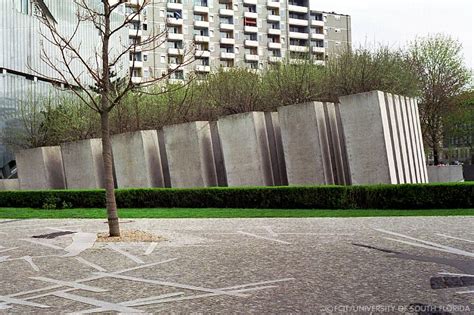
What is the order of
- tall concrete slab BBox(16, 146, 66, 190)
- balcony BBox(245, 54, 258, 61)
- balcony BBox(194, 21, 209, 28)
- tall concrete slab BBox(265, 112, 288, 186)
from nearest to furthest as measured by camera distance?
tall concrete slab BBox(265, 112, 288, 186)
tall concrete slab BBox(16, 146, 66, 190)
balcony BBox(194, 21, 209, 28)
balcony BBox(245, 54, 258, 61)

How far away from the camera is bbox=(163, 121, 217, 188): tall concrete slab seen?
1010 inches

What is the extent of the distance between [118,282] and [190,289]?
46.1 inches

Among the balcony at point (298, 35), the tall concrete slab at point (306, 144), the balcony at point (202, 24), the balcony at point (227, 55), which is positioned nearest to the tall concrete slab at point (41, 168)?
the tall concrete slab at point (306, 144)

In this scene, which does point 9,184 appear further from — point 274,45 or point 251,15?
point 274,45

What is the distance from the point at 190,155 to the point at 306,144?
20.7 ft

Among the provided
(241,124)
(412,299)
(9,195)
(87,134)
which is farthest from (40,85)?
(412,299)

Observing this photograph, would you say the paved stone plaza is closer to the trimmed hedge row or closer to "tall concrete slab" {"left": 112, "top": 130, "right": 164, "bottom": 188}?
the trimmed hedge row

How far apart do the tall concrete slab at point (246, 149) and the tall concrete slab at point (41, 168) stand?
12061 millimetres

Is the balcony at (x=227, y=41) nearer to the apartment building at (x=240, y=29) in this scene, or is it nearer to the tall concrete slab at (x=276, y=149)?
the apartment building at (x=240, y=29)

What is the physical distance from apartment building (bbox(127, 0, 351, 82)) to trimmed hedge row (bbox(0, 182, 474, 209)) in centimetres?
5587

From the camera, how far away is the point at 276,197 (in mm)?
19766

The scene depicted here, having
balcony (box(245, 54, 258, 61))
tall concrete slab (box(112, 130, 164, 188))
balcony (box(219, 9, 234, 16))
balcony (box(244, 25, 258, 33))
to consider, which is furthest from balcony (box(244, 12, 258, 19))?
tall concrete slab (box(112, 130, 164, 188))

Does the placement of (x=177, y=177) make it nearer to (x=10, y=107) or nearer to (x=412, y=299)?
(x=10, y=107)

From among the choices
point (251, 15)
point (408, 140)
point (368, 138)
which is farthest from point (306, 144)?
point (251, 15)
